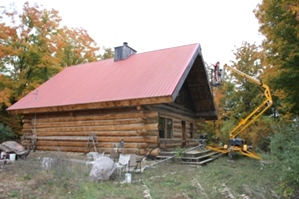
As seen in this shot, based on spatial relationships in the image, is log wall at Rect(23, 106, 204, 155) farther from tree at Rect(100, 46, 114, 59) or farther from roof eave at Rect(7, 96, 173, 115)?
tree at Rect(100, 46, 114, 59)

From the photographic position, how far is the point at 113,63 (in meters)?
18.1

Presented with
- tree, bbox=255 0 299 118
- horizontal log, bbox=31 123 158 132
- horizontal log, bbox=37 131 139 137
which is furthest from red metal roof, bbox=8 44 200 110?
tree, bbox=255 0 299 118

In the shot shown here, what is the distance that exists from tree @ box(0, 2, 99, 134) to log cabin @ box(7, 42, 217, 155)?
3.85m

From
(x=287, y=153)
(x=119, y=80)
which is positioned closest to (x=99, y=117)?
(x=119, y=80)

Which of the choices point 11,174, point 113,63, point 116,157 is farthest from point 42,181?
point 113,63

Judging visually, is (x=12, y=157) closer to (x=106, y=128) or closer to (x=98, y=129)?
(x=98, y=129)

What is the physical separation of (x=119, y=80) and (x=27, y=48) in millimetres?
10565

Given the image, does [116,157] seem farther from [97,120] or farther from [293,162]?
[293,162]

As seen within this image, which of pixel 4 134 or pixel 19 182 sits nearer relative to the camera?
pixel 19 182

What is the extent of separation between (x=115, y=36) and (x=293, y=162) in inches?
1291

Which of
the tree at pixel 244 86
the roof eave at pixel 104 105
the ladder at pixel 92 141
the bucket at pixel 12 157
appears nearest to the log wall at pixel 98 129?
the ladder at pixel 92 141

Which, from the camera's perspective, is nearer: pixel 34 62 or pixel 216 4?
pixel 216 4

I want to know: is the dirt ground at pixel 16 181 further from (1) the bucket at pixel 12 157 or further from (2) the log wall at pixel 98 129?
(2) the log wall at pixel 98 129

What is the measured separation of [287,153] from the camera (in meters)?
6.04
